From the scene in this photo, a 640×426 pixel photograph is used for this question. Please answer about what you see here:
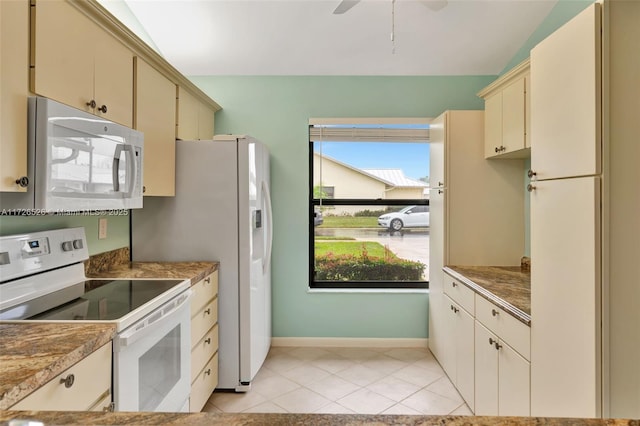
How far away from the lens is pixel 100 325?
134cm

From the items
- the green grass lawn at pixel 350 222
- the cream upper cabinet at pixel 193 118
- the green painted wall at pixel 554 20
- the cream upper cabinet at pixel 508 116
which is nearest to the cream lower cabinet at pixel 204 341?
the cream upper cabinet at pixel 193 118

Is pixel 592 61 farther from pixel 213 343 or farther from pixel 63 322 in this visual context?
pixel 213 343

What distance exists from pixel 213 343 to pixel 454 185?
A: 2.17 metres

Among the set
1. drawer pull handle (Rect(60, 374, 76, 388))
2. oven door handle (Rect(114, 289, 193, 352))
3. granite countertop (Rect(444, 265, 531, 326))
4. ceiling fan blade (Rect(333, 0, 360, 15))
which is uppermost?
ceiling fan blade (Rect(333, 0, 360, 15))

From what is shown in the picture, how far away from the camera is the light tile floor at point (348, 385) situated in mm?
2414

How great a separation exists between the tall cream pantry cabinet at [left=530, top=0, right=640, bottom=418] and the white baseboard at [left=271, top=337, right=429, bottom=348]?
2.04 meters

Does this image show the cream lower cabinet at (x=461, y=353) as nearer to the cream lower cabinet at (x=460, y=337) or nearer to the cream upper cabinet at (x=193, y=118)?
the cream lower cabinet at (x=460, y=337)

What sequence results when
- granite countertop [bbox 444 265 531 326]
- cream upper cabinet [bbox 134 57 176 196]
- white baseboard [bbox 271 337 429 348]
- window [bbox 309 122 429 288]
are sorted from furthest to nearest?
window [bbox 309 122 429 288]
white baseboard [bbox 271 337 429 348]
cream upper cabinet [bbox 134 57 176 196]
granite countertop [bbox 444 265 531 326]

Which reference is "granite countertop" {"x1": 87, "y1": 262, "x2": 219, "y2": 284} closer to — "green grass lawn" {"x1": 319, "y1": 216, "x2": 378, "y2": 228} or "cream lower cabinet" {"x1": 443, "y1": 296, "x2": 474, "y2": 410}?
"green grass lawn" {"x1": 319, "y1": 216, "x2": 378, "y2": 228}

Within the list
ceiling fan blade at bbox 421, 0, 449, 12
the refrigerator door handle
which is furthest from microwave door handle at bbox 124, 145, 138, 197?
ceiling fan blade at bbox 421, 0, 449, 12

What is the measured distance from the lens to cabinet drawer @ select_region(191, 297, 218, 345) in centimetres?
215
